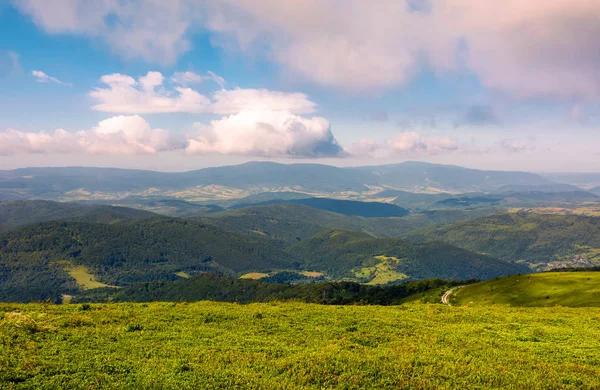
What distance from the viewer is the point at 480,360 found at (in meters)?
23.1

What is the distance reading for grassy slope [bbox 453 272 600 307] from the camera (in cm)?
6127

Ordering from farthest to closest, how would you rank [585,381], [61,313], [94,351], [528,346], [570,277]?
[570,277]
[61,313]
[528,346]
[94,351]
[585,381]

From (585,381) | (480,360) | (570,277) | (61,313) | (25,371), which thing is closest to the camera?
(25,371)

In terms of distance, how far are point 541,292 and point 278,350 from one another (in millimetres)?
72089

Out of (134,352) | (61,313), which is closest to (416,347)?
(134,352)

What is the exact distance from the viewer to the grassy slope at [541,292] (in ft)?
201

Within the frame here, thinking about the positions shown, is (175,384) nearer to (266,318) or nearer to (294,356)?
(294,356)

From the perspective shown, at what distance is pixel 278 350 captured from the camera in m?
23.4

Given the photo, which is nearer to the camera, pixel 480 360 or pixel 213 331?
pixel 480 360

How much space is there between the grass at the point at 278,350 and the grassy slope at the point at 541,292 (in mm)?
31963

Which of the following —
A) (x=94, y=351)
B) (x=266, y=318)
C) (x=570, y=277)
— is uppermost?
(x=94, y=351)

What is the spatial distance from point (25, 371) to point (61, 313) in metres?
14.3

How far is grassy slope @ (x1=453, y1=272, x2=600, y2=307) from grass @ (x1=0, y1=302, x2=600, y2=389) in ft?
105

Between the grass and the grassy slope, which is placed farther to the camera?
the grassy slope
